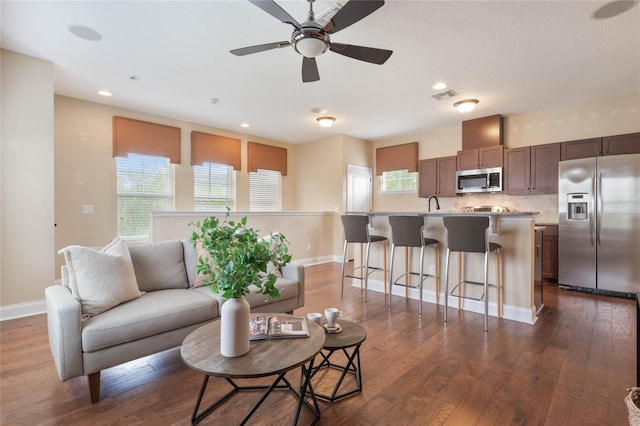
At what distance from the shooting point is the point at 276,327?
5.74ft

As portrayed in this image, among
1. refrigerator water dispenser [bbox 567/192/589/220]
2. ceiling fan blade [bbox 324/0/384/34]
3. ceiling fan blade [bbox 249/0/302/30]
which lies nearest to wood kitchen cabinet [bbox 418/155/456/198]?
refrigerator water dispenser [bbox 567/192/589/220]

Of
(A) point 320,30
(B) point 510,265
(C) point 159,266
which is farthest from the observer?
(B) point 510,265

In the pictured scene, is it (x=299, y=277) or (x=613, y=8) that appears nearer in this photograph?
(x=613, y=8)

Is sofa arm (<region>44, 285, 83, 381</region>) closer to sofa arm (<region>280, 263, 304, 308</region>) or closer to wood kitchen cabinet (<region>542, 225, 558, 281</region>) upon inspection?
sofa arm (<region>280, 263, 304, 308</region>)

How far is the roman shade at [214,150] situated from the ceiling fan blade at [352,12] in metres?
4.26

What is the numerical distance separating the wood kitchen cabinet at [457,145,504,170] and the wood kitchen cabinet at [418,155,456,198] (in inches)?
7.6

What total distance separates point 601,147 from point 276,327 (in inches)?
208

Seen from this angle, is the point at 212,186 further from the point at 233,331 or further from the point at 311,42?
the point at 233,331

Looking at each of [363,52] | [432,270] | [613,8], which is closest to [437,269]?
[432,270]

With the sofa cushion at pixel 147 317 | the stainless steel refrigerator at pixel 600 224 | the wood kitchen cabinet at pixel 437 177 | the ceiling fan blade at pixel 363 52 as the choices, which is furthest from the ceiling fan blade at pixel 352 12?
the wood kitchen cabinet at pixel 437 177

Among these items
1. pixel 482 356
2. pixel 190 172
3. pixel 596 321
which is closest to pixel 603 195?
pixel 596 321

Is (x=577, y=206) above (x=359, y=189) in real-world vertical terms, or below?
below

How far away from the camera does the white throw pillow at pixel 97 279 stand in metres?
2.01

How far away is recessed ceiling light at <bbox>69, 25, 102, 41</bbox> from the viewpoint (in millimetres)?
2781
